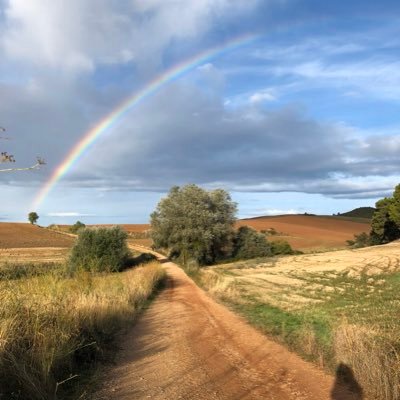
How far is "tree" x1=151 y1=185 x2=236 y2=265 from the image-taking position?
177 ft

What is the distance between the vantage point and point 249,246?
6300 centimetres

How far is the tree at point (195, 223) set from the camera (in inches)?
2120

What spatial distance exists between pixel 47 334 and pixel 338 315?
9149mm

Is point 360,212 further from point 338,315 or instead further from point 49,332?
point 49,332

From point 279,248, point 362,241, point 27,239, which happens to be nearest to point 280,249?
point 279,248

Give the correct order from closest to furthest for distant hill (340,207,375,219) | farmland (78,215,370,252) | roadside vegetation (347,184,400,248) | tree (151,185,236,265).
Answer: tree (151,185,236,265) < roadside vegetation (347,184,400,248) < farmland (78,215,370,252) < distant hill (340,207,375,219)

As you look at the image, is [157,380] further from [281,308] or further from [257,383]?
[281,308]

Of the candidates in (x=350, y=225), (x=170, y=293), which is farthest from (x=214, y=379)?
(x=350, y=225)

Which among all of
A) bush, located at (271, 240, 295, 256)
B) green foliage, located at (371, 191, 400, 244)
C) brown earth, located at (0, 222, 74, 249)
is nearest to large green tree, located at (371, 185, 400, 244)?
green foliage, located at (371, 191, 400, 244)

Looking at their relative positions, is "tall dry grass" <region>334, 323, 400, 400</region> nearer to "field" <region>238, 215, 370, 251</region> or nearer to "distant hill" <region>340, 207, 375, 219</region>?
"field" <region>238, 215, 370, 251</region>

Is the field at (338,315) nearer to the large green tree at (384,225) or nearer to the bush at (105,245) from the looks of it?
the bush at (105,245)

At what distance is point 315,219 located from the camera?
124500 mm

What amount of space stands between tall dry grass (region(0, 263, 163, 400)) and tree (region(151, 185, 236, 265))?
40.6 metres

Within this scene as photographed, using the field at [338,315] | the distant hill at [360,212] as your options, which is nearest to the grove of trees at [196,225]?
the field at [338,315]
